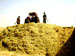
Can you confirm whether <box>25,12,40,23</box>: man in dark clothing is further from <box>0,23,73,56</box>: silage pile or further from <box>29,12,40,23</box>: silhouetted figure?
<box>0,23,73,56</box>: silage pile

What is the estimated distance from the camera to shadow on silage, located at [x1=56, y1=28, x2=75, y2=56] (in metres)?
9.57

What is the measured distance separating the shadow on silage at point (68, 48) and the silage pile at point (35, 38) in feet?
0.80

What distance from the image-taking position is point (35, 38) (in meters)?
10.2

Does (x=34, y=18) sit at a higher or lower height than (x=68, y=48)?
higher

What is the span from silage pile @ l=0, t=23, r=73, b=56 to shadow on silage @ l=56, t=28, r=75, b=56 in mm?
244

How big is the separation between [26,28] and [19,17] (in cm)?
335

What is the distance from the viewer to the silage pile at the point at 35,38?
31.3 ft

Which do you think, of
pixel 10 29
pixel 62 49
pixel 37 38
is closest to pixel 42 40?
pixel 37 38

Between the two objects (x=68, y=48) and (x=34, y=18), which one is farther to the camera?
(x=34, y=18)

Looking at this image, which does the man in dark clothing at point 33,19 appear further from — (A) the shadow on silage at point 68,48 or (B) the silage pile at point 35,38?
(A) the shadow on silage at point 68,48

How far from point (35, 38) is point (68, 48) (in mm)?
2726

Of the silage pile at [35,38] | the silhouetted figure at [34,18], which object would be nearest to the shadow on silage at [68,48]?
the silage pile at [35,38]

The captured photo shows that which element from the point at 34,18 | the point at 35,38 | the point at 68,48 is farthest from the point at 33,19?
the point at 68,48

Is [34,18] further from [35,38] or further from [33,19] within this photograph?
[35,38]
